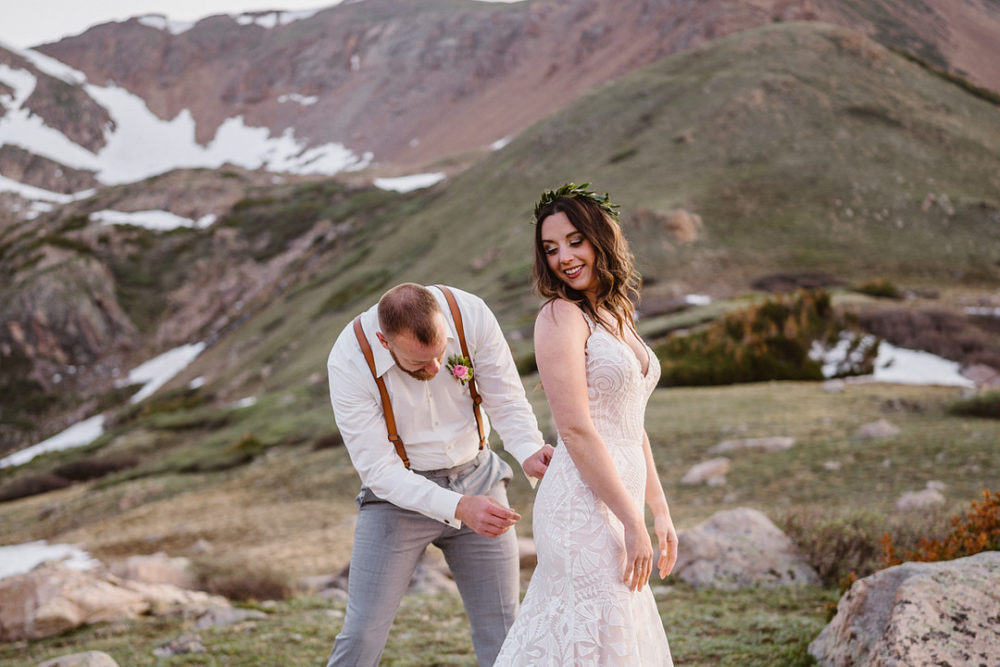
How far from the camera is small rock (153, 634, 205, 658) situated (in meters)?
5.73

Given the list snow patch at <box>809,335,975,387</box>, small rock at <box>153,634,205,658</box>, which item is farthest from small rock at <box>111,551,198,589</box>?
snow patch at <box>809,335,975,387</box>

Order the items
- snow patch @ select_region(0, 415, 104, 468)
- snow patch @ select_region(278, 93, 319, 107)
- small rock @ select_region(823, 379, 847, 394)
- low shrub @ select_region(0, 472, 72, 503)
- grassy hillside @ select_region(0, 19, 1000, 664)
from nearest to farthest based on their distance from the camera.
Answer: grassy hillside @ select_region(0, 19, 1000, 664) < small rock @ select_region(823, 379, 847, 394) < low shrub @ select_region(0, 472, 72, 503) < snow patch @ select_region(0, 415, 104, 468) < snow patch @ select_region(278, 93, 319, 107)

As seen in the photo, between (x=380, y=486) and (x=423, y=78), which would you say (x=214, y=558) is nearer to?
(x=380, y=486)

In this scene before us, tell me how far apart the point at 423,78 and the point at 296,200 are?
5491 cm

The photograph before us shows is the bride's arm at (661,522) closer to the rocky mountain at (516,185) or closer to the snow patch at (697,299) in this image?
the snow patch at (697,299)

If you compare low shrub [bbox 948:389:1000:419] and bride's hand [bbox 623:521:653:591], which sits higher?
bride's hand [bbox 623:521:653:591]

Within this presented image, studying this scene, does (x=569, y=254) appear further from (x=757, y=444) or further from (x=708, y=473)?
(x=757, y=444)

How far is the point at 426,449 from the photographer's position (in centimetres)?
352

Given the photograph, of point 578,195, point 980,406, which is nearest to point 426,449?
point 578,195

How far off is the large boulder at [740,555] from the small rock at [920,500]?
1.59 meters

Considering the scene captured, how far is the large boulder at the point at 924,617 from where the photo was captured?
Answer: 127 inches

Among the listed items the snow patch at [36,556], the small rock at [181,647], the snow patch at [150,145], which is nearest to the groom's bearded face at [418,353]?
the small rock at [181,647]

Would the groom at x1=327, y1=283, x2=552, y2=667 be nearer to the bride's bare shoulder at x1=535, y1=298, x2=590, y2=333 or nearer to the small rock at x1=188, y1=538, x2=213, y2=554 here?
the bride's bare shoulder at x1=535, y1=298, x2=590, y2=333

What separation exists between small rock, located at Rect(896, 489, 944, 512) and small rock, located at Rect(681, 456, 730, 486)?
2365mm
